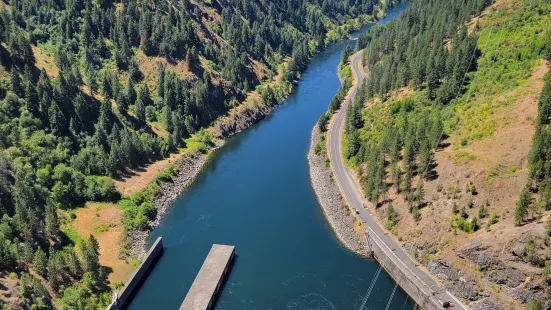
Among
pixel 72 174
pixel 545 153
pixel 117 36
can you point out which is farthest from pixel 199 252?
pixel 117 36

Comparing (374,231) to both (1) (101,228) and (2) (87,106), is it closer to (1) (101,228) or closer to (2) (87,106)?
(1) (101,228)

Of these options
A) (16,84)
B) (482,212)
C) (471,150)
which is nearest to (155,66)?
(16,84)

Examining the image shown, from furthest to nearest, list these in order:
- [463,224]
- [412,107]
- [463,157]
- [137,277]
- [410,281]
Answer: [412,107] → [463,157] → [137,277] → [463,224] → [410,281]

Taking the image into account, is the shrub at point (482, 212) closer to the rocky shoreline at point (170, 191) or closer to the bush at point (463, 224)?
the bush at point (463, 224)

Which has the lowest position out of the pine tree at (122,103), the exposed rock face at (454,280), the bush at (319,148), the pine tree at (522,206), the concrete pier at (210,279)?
the exposed rock face at (454,280)

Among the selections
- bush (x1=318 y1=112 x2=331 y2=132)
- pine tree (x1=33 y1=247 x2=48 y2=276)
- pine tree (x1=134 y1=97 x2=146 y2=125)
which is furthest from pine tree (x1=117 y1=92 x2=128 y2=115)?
pine tree (x1=33 y1=247 x2=48 y2=276)

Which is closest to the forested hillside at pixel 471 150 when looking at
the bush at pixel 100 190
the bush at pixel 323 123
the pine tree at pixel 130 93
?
the bush at pixel 323 123

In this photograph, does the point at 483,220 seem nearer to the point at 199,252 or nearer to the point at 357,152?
the point at 357,152

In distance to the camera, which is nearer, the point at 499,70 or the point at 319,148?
the point at 499,70
